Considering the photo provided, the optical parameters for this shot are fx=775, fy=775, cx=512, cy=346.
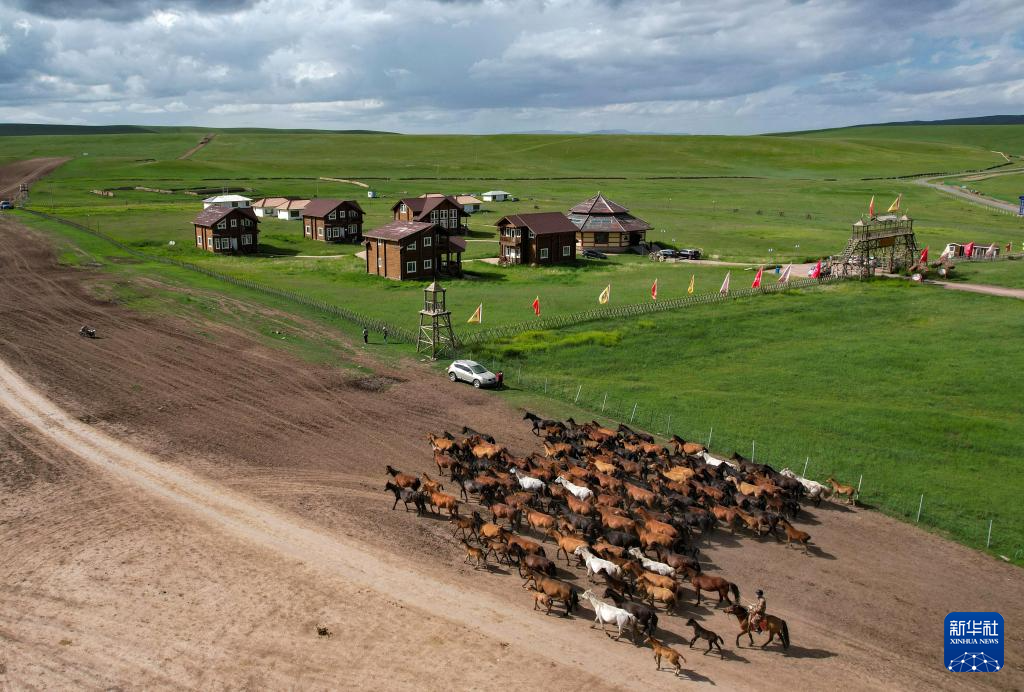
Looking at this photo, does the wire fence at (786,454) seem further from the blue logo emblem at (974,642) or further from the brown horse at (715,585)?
the brown horse at (715,585)

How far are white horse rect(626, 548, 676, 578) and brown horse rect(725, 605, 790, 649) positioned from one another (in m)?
2.70

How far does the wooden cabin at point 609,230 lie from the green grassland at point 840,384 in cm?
3155

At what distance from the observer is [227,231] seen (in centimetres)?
8844

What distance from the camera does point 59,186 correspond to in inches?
6398

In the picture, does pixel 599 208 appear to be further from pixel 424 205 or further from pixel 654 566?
pixel 654 566

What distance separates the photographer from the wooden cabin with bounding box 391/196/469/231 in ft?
335

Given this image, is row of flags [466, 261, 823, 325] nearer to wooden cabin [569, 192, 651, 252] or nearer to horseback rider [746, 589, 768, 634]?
wooden cabin [569, 192, 651, 252]

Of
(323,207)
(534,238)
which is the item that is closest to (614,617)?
(534,238)

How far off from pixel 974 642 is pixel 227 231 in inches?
3287

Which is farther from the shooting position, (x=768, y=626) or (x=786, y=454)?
(x=786, y=454)

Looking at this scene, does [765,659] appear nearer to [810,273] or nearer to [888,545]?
[888,545]

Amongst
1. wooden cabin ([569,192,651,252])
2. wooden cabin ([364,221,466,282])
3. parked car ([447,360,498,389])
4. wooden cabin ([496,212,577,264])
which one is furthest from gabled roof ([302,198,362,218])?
parked car ([447,360,498,389])

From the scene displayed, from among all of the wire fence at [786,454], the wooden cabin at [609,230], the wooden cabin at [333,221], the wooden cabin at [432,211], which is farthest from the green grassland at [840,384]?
the wooden cabin at [333,221]

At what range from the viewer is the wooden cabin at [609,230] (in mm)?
93625
